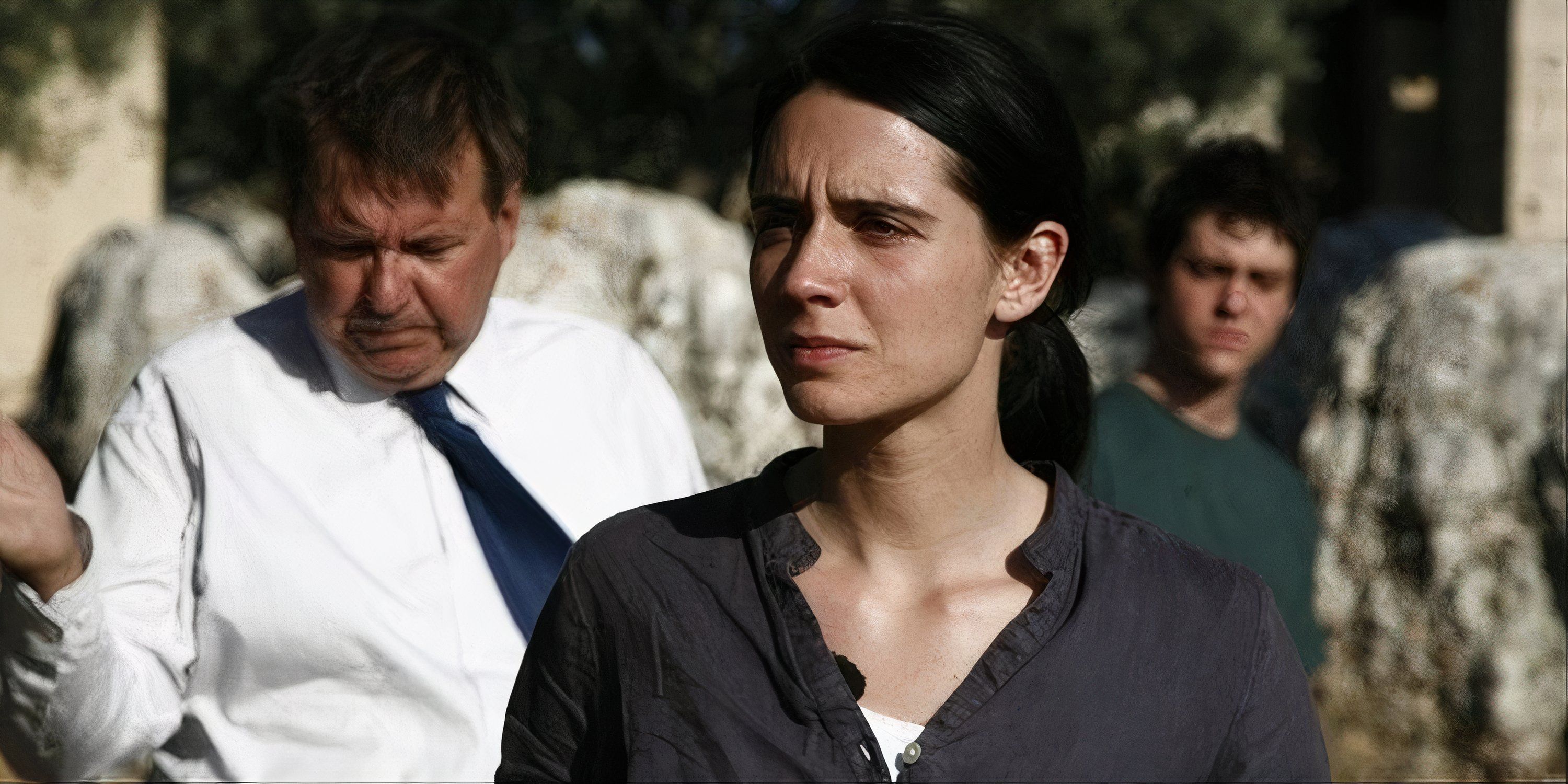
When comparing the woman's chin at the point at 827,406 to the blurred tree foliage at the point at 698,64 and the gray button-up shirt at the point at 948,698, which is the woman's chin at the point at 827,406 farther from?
the blurred tree foliage at the point at 698,64

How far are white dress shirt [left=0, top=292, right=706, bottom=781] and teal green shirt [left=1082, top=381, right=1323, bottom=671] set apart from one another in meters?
1.06

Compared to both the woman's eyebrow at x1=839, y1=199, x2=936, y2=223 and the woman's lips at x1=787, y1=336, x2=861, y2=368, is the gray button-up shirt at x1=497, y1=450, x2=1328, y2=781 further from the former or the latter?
the woman's eyebrow at x1=839, y1=199, x2=936, y2=223

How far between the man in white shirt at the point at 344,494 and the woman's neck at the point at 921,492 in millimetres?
771

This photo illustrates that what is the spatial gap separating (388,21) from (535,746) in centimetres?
128

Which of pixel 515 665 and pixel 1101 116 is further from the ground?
pixel 1101 116

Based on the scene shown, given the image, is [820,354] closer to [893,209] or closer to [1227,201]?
[893,209]

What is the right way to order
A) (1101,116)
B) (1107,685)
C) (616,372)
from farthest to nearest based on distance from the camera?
(1101,116)
(616,372)
(1107,685)

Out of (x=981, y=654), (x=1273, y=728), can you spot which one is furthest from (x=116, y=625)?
(x=1273, y=728)

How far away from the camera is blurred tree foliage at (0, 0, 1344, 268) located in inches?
244

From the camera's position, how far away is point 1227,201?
2902mm

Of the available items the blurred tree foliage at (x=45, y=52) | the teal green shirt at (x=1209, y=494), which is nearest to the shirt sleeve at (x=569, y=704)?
the teal green shirt at (x=1209, y=494)

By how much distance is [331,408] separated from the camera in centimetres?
211

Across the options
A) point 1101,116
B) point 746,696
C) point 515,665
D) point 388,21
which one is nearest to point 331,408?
point 515,665

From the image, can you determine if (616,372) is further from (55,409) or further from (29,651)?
(55,409)
